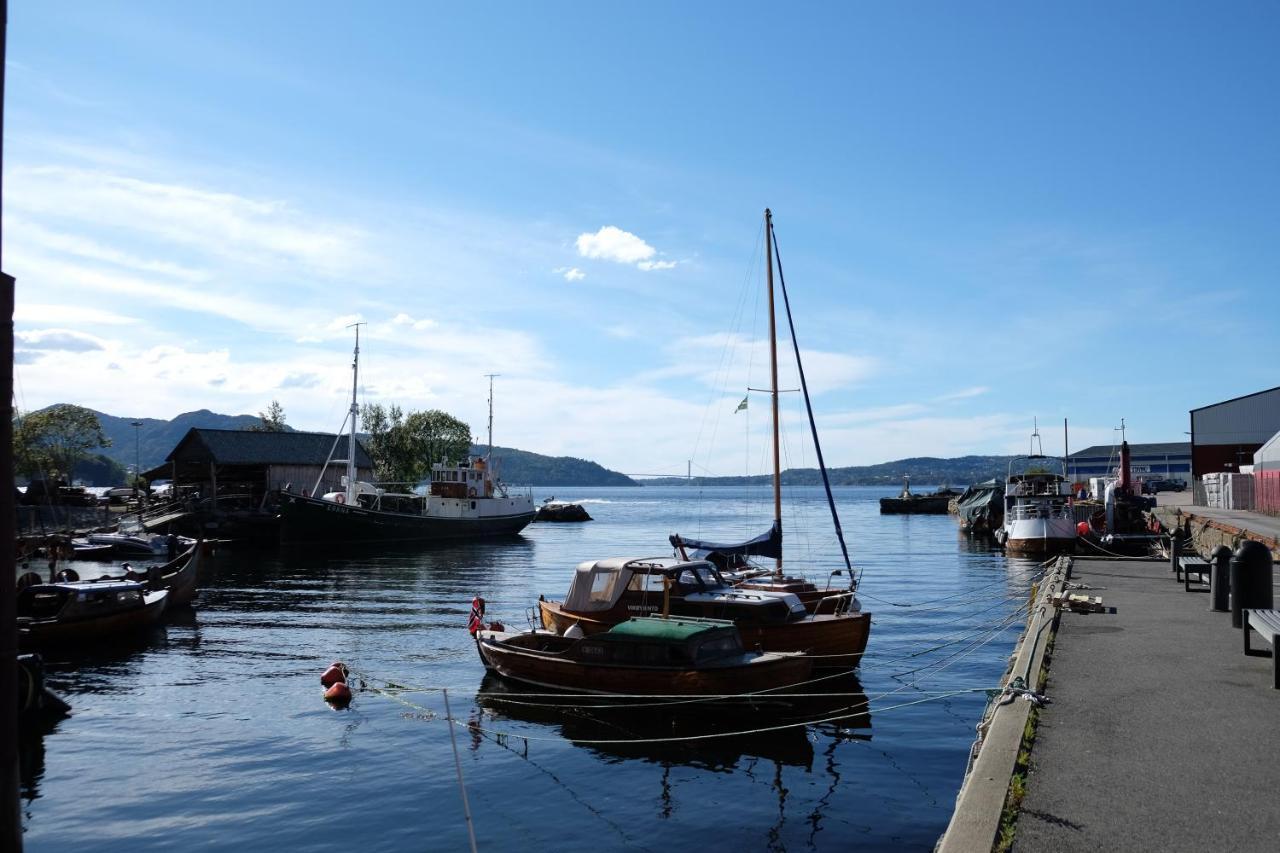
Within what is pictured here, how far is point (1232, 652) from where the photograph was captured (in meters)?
13.9

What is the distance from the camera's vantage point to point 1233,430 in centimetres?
7681

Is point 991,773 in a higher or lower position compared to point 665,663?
higher

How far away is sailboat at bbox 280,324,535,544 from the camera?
199 ft

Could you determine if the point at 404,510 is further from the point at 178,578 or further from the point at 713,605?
the point at 713,605

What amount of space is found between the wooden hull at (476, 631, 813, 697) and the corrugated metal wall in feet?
143

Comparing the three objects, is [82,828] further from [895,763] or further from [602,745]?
[895,763]

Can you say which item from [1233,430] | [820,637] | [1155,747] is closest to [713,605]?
[820,637]

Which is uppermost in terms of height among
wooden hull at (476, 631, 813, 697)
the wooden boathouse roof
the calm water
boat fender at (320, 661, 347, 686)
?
the wooden boathouse roof

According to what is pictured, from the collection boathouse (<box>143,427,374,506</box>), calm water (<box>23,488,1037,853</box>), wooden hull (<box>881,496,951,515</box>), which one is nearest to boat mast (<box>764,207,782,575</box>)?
calm water (<box>23,488,1037,853</box>)

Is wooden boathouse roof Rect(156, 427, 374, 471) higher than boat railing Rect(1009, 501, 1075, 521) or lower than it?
higher

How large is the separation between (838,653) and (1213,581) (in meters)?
7.67

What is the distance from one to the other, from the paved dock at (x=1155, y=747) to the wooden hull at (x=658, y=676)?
4765 millimetres

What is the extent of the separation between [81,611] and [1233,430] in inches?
3298

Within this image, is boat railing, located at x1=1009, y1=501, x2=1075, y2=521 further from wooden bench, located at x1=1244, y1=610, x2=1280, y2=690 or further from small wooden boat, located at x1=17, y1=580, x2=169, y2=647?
small wooden boat, located at x1=17, y1=580, x2=169, y2=647
